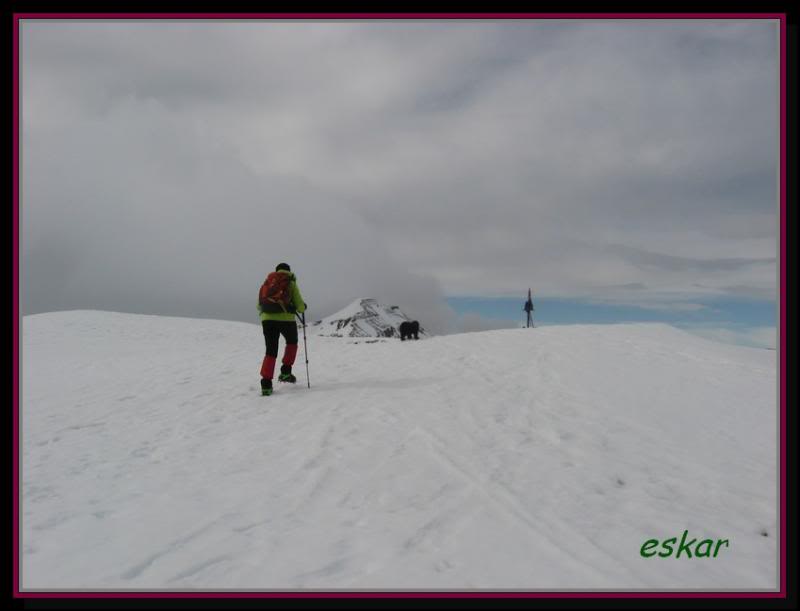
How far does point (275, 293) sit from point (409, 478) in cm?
672

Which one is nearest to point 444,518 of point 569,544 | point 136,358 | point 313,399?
point 569,544

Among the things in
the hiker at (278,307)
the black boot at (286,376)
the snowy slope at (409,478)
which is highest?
the hiker at (278,307)

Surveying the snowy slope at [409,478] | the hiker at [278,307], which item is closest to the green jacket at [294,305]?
the hiker at [278,307]

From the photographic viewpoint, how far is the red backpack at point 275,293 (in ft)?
35.3

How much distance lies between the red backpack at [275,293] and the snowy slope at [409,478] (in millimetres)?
2112

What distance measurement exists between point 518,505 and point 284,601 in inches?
100

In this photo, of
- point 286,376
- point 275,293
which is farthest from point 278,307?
point 286,376

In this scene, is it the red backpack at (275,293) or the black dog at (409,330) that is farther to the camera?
the black dog at (409,330)

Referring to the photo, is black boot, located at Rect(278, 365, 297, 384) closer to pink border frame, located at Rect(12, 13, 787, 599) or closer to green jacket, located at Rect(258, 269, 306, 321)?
green jacket, located at Rect(258, 269, 306, 321)

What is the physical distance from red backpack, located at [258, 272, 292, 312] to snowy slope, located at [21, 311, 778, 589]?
83.1 inches

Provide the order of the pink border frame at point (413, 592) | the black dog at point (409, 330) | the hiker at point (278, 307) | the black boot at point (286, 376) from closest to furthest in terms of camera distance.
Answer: the pink border frame at point (413, 592) < the hiker at point (278, 307) < the black boot at point (286, 376) < the black dog at point (409, 330)

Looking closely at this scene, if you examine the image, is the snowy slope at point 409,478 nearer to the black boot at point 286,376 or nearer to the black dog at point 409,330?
the black boot at point 286,376

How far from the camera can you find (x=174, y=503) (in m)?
4.83

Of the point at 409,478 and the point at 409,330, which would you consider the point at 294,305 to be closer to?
the point at 409,478
